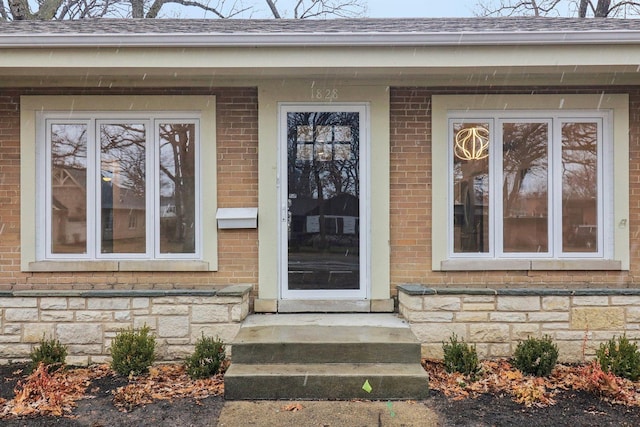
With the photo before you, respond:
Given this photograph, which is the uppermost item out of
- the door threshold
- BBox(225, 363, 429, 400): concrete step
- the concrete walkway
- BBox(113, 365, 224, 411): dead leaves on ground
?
the door threshold

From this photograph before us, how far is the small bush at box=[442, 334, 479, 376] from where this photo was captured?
14.5ft

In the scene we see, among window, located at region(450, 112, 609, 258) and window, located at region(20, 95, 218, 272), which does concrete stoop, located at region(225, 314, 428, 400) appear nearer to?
window, located at region(20, 95, 218, 272)

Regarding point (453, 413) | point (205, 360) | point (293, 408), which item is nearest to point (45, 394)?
point (205, 360)

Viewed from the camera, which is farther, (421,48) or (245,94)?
(245,94)

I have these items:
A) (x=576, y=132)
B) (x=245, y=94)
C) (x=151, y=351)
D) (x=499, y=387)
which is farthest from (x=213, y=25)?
(x=499, y=387)

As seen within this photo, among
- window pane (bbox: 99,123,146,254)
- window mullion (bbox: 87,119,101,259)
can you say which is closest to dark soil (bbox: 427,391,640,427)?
window pane (bbox: 99,123,146,254)

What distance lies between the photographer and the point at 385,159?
5383 mm

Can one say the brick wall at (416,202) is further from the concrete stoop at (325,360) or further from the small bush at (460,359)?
the small bush at (460,359)

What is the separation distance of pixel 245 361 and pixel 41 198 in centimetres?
312

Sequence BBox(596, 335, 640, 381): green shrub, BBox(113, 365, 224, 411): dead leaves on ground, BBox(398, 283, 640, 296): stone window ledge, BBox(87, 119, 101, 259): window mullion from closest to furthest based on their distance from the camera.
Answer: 1. BBox(113, 365, 224, 411): dead leaves on ground
2. BBox(596, 335, 640, 381): green shrub
3. BBox(398, 283, 640, 296): stone window ledge
4. BBox(87, 119, 101, 259): window mullion

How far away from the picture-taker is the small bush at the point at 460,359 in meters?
4.42

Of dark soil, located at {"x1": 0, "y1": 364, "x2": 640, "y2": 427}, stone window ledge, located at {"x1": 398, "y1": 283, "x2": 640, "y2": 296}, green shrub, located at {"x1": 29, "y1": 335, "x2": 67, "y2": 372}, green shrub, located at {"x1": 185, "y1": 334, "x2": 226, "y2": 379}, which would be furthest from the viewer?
stone window ledge, located at {"x1": 398, "y1": 283, "x2": 640, "y2": 296}

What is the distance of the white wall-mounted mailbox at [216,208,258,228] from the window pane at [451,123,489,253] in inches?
90.4

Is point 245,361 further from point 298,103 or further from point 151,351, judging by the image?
point 298,103
